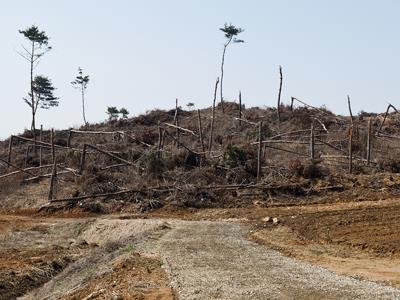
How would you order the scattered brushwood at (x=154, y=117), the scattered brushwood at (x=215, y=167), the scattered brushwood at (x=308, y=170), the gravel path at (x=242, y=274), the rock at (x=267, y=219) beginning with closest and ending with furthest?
the gravel path at (x=242, y=274) < the rock at (x=267, y=219) < the scattered brushwood at (x=215, y=167) < the scattered brushwood at (x=308, y=170) < the scattered brushwood at (x=154, y=117)

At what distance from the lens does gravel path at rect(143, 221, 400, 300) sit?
8.41m

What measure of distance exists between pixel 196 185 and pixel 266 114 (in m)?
19.8

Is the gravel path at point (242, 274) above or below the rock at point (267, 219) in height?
below

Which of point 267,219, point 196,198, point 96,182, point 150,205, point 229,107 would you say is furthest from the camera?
point 229,107

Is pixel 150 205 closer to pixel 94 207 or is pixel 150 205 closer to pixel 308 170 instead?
pixel 94 207

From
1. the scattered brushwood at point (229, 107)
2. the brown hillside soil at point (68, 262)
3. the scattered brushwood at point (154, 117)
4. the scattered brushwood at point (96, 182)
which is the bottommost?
the brown hillside soil at point (68, 262)

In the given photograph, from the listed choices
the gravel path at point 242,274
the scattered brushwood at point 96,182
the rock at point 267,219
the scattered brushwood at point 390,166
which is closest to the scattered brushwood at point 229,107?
the scattered brushwood at point 96,182

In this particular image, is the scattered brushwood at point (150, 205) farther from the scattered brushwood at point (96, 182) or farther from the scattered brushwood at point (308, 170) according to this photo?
the scattered brushwood at point (308, 170)

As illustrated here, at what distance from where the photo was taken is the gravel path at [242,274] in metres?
8.41

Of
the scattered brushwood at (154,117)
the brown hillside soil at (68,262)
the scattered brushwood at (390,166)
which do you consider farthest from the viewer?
the scattered brushwood at (154,117)

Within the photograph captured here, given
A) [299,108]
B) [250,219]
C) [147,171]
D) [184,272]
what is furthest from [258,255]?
[299,108]

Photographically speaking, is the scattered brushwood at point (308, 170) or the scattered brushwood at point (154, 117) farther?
the scattered brushwood at point (154, 117)

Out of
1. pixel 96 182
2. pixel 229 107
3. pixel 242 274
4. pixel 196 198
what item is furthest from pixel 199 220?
pixel 229 107

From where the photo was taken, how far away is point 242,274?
9719 millimetres
